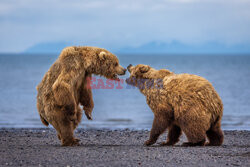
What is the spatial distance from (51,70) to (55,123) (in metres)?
1.04

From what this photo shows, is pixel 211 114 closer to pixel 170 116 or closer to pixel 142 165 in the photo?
pixel 170 116

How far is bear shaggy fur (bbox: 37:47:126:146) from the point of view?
831 centimetres

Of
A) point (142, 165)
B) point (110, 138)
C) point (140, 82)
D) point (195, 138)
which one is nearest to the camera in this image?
point (142, 165)

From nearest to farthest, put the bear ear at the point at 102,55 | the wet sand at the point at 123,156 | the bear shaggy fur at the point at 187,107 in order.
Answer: the wet sand at the point at 123,156 → the bear shaggy fur at the point at 187,107 → the bear ear at the point at 102,55

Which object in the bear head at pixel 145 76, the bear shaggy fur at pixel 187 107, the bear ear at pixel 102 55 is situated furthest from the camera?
the bear head at pixel 145 76

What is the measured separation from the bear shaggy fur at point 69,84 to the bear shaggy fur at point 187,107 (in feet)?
2.95

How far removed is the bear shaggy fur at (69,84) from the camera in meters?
8.31

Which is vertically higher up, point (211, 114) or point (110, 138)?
point (211, 114)

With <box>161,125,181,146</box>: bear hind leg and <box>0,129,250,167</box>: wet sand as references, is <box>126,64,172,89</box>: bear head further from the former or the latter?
<box>0,129,250,167</box>: wet sand

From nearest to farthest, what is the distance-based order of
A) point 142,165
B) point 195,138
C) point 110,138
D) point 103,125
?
1. point 142,165
2. point 195,138
3. point 110,138
4. point 103,125

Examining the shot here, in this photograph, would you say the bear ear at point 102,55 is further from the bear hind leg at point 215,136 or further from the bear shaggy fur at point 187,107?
the bear hind leg at point 215,136

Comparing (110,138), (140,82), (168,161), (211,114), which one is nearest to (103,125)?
(110,138)

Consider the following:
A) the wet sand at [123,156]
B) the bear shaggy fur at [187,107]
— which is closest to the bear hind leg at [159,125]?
the bear shaggy fur at [187,107]

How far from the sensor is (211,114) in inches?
328
